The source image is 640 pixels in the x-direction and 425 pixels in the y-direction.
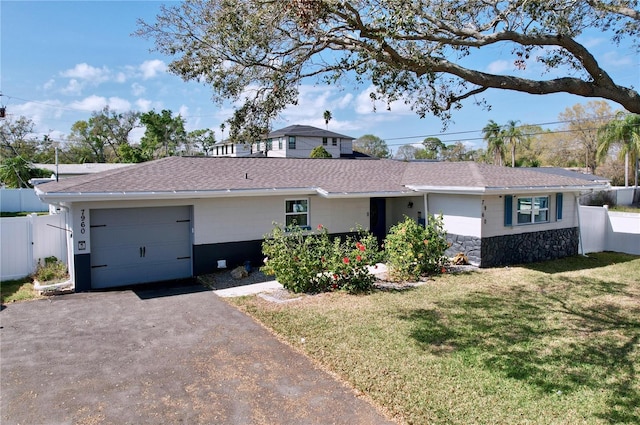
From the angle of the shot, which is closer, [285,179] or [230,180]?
[230,180]

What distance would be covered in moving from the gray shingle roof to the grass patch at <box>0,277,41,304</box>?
101 inches

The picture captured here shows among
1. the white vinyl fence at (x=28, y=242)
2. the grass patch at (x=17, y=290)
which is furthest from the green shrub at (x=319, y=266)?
the white vinyl fence at (x=28, y=242)

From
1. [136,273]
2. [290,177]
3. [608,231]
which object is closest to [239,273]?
[136,273]

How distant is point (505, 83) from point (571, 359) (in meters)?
4.67

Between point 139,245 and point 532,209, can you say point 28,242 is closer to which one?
point 139,245

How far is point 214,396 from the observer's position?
5422 millimetres

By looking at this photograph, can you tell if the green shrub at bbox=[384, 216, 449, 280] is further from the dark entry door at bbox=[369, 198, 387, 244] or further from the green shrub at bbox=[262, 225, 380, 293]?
the dark entry door at bbox=[369, 198, 387, 244]

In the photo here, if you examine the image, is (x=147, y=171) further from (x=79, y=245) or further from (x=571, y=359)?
(x=571, y=359)

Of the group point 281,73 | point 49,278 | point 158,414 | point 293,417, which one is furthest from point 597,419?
point 49,278

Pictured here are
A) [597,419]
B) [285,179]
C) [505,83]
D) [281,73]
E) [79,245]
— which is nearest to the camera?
[597,419]

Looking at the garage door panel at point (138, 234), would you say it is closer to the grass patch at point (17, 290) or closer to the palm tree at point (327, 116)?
the grass patch at point (17, 290)

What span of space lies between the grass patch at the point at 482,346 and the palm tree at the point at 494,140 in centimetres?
4382

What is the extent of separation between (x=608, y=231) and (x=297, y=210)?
1296 centimetres

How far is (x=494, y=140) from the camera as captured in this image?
52625 mm
